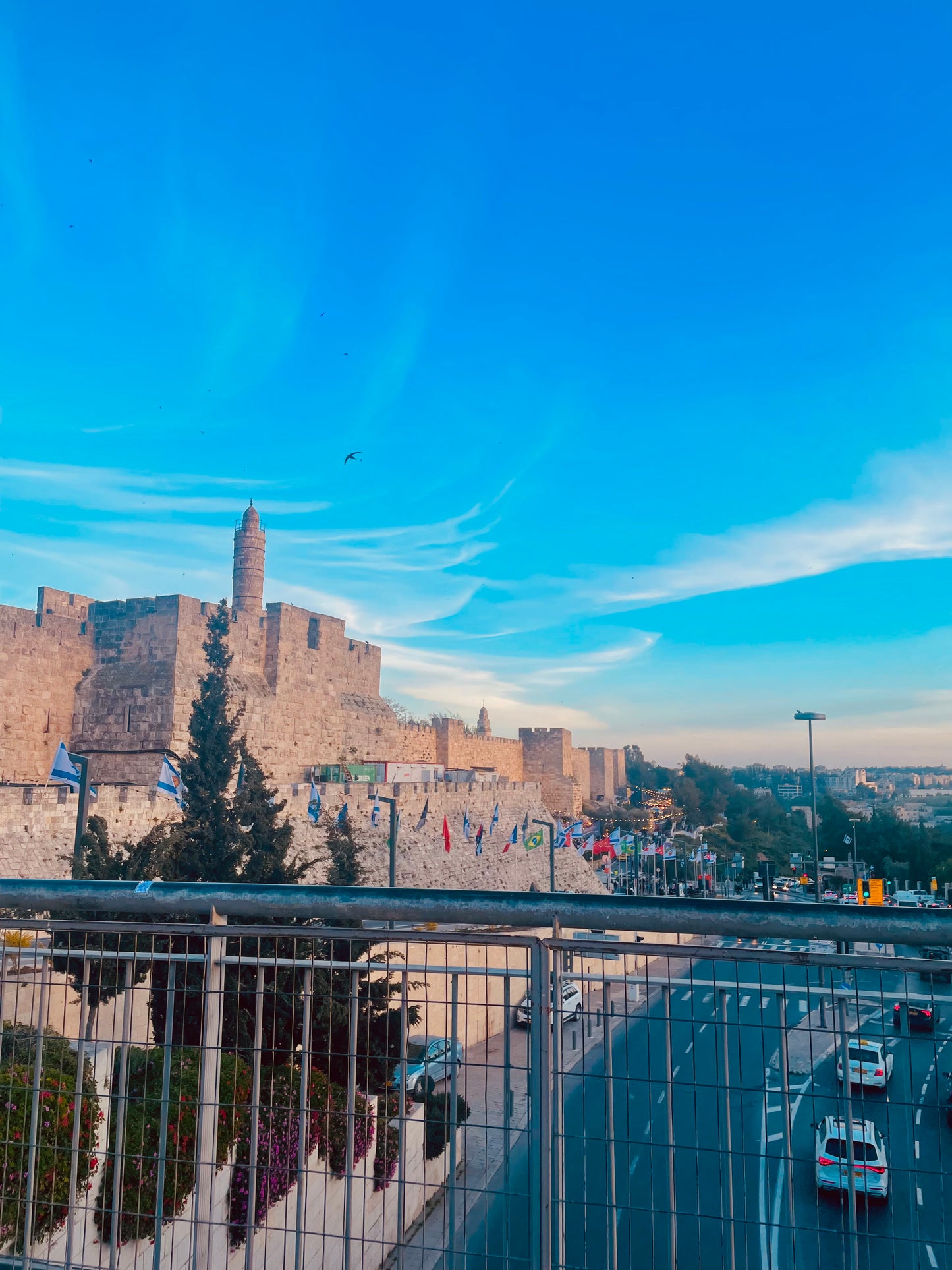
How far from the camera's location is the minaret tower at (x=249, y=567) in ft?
74.8

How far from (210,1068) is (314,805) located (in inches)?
563

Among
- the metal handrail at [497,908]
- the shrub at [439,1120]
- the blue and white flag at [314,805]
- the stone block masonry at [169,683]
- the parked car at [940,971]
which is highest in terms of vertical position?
the stone block masonry at [169,683]

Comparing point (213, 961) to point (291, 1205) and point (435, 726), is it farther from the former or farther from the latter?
point (435, 726)

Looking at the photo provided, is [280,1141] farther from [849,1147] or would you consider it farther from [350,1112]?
[849,1147]

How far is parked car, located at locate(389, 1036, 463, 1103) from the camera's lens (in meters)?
1.85

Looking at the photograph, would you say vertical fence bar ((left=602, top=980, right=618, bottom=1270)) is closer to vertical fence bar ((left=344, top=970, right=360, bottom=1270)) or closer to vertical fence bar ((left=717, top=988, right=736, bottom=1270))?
vertical fence bar ((left=717, top=988, right=736, bottom=1270))

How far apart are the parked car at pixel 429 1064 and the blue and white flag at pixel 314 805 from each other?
13356mm

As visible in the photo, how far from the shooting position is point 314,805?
16.0m

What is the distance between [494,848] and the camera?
22141 mm

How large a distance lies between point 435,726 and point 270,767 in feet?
33.0

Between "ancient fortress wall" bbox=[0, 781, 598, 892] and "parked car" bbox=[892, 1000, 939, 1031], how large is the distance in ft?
28.3

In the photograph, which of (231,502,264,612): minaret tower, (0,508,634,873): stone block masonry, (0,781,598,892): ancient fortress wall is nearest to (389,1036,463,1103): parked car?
(0,781,598,892): ancient fortress wall

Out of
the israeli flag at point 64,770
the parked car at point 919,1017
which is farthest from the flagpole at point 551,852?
the parked car at point 919,1017

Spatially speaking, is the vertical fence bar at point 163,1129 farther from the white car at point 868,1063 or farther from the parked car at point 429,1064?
the white car at point 868,1063
